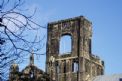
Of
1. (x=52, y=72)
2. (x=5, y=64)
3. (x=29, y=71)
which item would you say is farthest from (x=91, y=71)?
(x=5, y=64)

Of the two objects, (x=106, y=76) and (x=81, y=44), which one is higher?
(x=81, y=44)

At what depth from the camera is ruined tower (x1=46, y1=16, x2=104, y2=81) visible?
4228cm

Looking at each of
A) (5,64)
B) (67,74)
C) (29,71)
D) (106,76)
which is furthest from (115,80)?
(5,64)

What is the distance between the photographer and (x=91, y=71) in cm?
4359

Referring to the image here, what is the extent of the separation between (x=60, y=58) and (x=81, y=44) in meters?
2.63

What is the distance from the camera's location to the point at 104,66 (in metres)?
46.6

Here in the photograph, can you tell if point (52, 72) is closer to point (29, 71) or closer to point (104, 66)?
point (29, 71)


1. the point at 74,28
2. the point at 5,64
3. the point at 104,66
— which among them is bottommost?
the point at 5,64

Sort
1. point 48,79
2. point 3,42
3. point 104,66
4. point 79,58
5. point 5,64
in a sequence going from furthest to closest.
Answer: point 104,66 < point 79,58 < point 48,79 < point 5,64 < point 3,42

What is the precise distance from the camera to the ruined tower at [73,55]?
42281 millimetres

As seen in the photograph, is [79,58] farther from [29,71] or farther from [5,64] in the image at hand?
[5,64]

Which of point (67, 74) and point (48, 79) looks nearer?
point (48, 79)

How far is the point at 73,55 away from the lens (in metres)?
42.7

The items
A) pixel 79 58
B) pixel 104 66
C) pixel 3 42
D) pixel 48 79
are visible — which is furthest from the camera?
pixel 104 66
